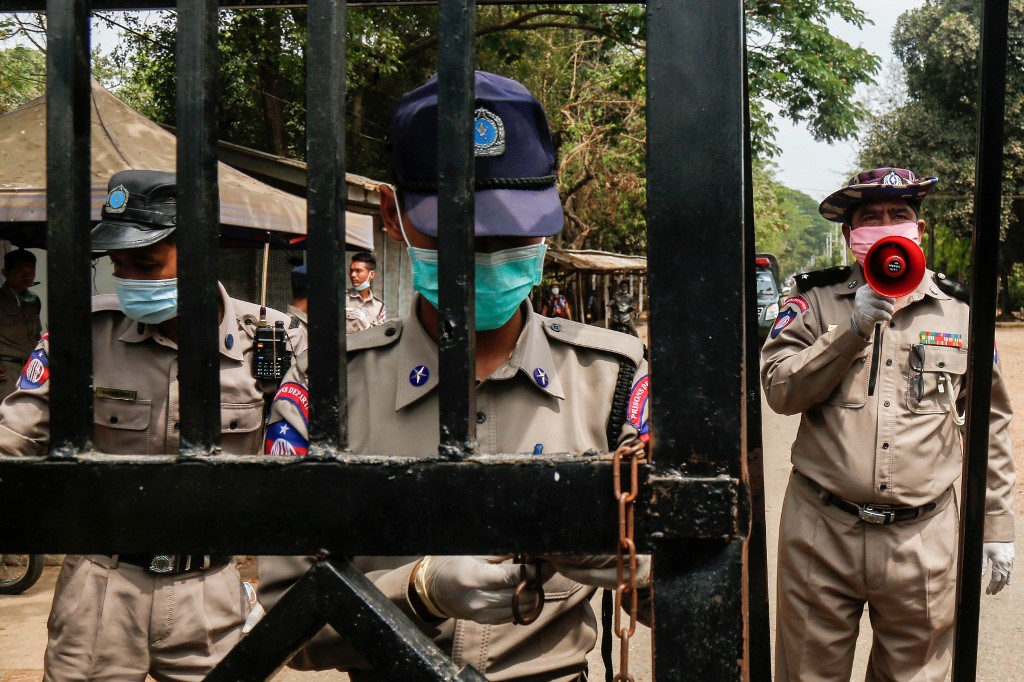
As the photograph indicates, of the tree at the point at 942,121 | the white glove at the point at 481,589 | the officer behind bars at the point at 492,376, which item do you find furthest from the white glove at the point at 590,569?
the tree at the point at 942,121

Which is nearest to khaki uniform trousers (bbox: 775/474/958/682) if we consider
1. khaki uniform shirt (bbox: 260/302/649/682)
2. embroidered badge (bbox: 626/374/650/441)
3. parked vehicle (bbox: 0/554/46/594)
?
khaki uniform shirt (bbox: 260/302/649/682)

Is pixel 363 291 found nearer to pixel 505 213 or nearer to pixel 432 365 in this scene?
pixel 432 365

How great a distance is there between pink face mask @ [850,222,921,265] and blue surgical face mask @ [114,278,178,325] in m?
2.19

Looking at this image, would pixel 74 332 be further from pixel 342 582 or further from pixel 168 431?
pixel 168 431

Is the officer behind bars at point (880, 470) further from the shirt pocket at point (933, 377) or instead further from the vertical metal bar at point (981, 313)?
the vertical metal bar at point (981, 313)

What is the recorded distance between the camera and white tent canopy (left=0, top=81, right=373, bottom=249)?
550 centimetres

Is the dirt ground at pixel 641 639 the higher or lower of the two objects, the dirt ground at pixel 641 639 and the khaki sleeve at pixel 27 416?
the lower

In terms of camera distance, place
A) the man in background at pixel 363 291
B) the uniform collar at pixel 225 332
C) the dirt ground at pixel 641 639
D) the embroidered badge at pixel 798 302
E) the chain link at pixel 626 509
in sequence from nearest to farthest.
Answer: the chain link at pixel 626 509 < the uniform collar at pixel 225 332 < the embroidered badge at pixel 798 302 < the dirt ground at pixel 641 639 < the man in background at pixel 363 291

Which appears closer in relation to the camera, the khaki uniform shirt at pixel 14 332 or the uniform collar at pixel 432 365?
the uniform collar at pixel 432 365

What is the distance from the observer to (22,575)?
571 centimetres

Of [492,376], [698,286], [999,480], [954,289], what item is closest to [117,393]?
[492,376]

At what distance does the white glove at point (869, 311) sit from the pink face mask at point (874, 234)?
0.18 metres

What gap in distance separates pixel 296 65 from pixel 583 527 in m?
12.8

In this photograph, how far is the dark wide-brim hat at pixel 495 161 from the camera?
4.86 ft
